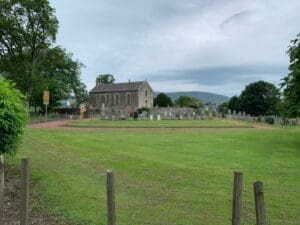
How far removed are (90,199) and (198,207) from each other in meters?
2.55

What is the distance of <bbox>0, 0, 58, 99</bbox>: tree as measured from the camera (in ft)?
206

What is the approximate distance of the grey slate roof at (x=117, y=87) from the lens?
118 m

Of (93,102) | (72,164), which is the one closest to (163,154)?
(72,164)

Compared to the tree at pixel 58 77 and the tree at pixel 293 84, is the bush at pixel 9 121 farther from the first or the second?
the tree at pixel 58 77

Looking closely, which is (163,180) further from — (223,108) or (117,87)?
(117,87)

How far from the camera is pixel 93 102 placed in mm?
126062

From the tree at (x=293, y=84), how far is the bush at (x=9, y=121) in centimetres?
1709

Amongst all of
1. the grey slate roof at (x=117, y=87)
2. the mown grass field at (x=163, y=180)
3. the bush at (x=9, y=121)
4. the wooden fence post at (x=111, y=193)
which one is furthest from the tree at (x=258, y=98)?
the wooden fence post at (x=111, y=193)

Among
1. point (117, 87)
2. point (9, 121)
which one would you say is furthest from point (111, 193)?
point (117, 87)

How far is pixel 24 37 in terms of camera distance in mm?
64250

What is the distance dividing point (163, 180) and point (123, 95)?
106740 mm

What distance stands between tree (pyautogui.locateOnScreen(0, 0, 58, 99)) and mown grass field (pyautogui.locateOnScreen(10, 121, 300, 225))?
44.0 metres

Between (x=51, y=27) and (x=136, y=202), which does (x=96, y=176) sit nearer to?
(x=136, y=202)

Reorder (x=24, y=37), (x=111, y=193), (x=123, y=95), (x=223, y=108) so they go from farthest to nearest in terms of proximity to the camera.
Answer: (x=123, y=95) → (x=223, y=108) → (x=24, y=37) → (x=111, y=193)
